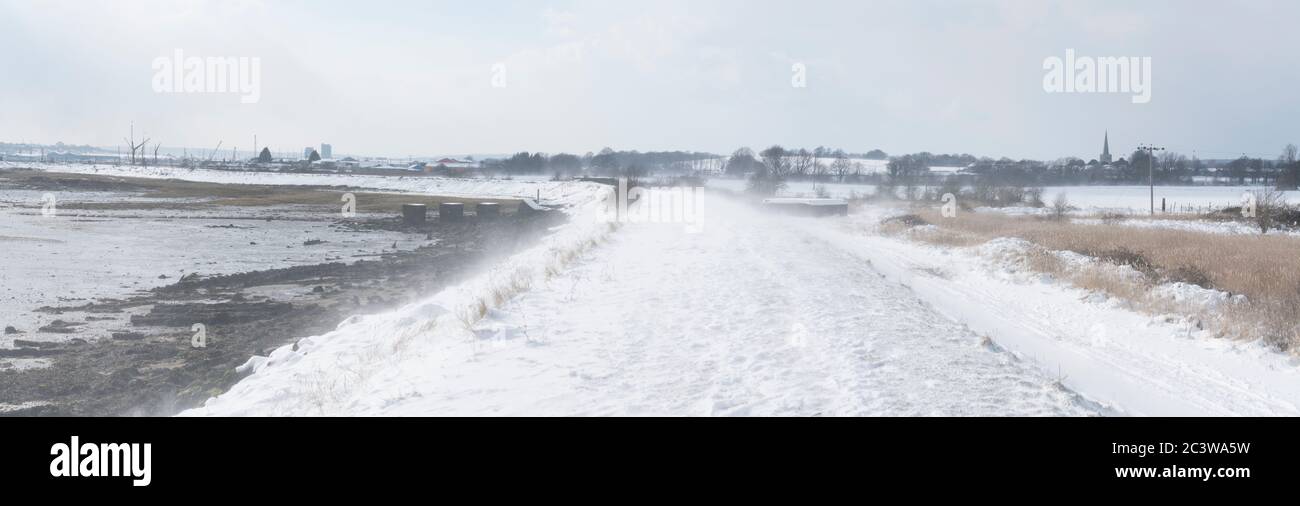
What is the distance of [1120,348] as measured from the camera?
12297 millimetres

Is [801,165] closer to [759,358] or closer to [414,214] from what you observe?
[414,214]

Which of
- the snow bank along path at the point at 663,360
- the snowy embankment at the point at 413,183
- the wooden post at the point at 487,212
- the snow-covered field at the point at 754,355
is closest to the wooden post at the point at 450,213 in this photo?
the wooden post at the point at 487,212

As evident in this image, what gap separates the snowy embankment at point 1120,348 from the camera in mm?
9164

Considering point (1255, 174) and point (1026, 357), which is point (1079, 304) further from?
point (1255, 174)

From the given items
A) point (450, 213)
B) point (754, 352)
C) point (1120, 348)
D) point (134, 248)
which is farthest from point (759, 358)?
point (450, 213)

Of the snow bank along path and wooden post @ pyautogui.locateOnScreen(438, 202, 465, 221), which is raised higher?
wooden post @ pyautogui.locateOnScreen(438, 202, 465, 221)

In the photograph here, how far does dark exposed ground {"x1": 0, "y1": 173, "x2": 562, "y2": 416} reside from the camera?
424 inches

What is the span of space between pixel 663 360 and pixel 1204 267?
49.1 ft

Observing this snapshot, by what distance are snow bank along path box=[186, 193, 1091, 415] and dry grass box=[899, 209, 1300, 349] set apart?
447 cm

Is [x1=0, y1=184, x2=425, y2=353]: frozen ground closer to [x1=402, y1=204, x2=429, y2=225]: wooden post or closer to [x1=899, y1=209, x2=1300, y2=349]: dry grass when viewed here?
[x1=402, y1=204, x2=429, y2=225]: wooden post

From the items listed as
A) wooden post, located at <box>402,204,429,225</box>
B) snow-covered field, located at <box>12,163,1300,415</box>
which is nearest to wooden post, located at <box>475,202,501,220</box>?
wooden post, located at <box>402,204,429,225</box>

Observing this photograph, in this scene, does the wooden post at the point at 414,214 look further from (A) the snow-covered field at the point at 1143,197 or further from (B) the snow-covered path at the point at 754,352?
(A) the snow-covered field at the point at 1143,197

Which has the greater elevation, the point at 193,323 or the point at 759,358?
the point at 759,358
